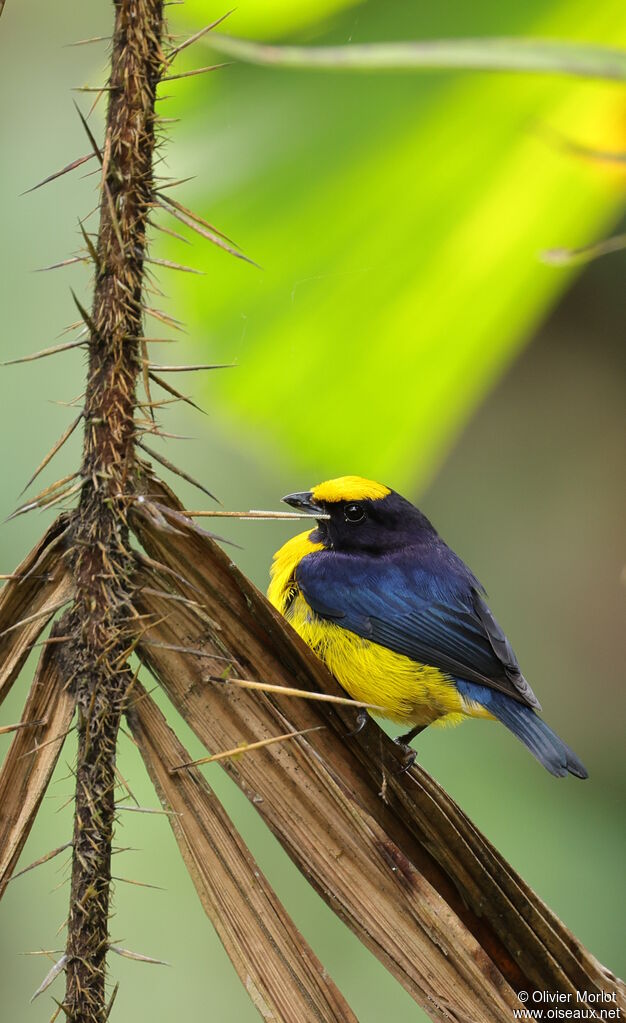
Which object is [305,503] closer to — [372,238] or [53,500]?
[372,238]

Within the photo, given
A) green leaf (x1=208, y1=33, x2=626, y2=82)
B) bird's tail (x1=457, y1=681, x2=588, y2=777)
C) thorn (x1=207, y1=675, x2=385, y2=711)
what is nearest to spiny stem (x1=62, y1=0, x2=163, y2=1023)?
thorn (x1=207, y1=675, x2=385, y2=711)

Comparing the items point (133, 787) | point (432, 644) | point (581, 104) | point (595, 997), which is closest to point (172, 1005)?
point (133, 787)

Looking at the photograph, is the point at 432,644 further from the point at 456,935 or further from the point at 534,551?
the point at 534,551

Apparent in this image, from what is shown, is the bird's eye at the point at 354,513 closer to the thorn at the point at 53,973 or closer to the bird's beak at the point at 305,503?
the bird's beak at the point at 305,503

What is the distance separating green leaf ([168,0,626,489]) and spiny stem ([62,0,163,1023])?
171cm

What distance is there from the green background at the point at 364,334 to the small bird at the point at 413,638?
1.54 ft

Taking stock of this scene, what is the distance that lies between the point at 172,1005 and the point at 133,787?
801mm

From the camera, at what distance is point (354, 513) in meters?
2.75

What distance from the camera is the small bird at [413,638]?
7.62ft

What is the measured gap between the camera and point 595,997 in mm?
1342

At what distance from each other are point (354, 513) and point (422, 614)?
1.37 ft

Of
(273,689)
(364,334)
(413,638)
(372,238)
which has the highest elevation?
(372,238)

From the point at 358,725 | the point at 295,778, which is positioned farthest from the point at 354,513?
the point at 295,778

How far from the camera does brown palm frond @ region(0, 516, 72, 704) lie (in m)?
1.20
